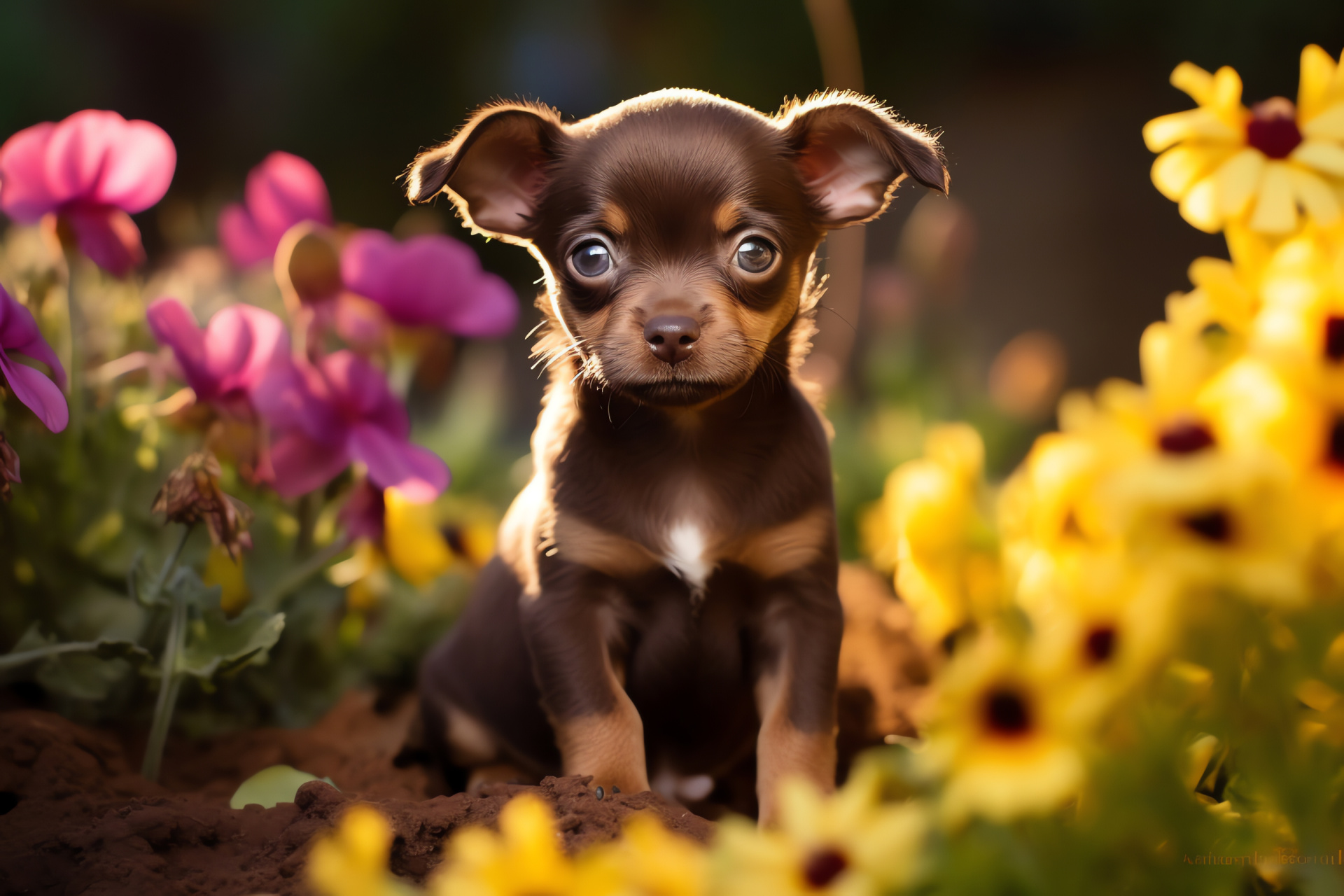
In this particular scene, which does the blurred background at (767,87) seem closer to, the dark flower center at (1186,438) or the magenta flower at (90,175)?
the magenta flower at (90,175)

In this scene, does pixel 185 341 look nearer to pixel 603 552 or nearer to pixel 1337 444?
pixel 603 552

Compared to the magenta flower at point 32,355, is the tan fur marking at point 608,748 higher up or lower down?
lower down

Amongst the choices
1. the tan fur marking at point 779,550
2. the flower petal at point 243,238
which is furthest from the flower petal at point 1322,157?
the flower petal at point 243,238

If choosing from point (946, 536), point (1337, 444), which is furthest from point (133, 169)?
point (1337, 444)

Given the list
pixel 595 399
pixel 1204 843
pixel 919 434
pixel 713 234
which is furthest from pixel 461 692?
pixel 919 434

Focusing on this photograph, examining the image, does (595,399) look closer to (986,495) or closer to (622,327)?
(622,327)

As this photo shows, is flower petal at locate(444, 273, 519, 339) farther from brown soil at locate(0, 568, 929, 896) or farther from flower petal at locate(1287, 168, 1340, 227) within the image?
Result: flower petal at locate(1287, 168, 1340, 227)
